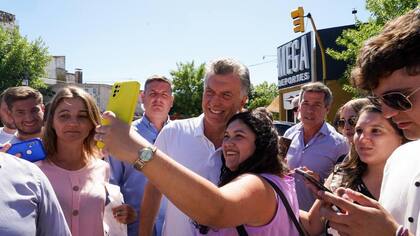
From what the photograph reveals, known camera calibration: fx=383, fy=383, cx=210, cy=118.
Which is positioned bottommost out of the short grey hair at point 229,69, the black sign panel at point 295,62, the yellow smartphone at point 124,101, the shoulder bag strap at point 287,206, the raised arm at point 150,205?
the raised arm at point 150,205

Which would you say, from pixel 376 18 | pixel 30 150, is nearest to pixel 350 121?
pixel 30 150

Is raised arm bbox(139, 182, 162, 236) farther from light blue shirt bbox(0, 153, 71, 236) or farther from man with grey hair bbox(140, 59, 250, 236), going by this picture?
light blue shirt bbox(0, 153, 71, 236)

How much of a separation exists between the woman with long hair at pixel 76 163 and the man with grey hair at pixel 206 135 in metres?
0.30

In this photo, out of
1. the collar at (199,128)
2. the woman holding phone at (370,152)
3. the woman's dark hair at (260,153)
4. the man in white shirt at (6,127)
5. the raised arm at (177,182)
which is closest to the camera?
the raised arm at (177,182)

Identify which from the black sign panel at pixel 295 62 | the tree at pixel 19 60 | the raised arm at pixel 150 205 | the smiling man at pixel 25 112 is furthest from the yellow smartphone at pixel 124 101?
the tree at pixel 19 60

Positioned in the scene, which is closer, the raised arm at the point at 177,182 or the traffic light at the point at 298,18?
the raised arm at the point at 177,182

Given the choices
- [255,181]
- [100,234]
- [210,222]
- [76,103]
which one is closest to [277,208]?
[255,181]

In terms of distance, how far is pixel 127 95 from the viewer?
1553 mm

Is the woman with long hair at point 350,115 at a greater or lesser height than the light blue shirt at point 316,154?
greater

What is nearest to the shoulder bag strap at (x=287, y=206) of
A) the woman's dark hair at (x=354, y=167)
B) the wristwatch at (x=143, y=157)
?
the wristwatch at (x=143, y=157)

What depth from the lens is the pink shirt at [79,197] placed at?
8.09 feet

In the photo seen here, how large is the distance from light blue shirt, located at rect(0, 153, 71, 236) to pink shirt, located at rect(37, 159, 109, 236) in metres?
0.80

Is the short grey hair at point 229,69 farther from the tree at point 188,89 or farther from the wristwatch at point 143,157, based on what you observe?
the tree at point 188,89

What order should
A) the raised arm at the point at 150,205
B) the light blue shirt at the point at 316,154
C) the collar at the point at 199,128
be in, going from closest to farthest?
the collar at the point at 199,128 → the raised arm at the point at 150,205 → the light blue shirt at the point at 316,154
